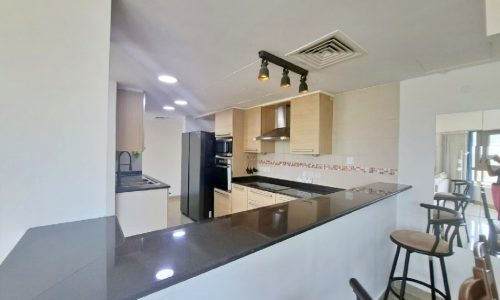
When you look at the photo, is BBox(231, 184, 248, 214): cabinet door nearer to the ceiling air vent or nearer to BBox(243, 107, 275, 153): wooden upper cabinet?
BBox(243, 107, 275, 153): wooden upper cabinet

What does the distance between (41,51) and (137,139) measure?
2.10 metres

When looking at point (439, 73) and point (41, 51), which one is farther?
point (439, 73)

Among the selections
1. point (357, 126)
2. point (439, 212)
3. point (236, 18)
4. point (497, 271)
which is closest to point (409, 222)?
point (439, 212)

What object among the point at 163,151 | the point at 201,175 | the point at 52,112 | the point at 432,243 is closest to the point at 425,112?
the point at 432,243

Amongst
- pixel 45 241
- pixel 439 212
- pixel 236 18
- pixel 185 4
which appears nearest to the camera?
pixel 45 241

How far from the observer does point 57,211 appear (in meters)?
0.87

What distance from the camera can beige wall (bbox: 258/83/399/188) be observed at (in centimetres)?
229

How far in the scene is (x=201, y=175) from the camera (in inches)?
152

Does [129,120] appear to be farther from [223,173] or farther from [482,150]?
[482,150]

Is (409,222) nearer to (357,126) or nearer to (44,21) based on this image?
(357,126)

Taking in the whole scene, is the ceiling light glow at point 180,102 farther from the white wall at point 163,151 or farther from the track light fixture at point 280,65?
the white wall at point 163,151

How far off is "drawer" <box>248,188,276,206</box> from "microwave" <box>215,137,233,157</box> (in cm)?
85

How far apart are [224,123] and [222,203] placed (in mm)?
1444

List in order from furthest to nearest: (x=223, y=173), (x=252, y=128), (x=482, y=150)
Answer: (x=223, y=173) → (x=252, y=128) → (x=482, y=150)
